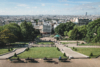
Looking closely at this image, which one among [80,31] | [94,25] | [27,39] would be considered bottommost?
[27,39]

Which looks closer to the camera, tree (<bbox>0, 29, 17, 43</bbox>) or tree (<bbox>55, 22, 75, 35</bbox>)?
tree (<bbox>0, 29, 17, 43</bbox>)

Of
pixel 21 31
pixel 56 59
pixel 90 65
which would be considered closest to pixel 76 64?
pixel 90 65

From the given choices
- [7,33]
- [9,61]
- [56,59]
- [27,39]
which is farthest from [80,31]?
[9,61]

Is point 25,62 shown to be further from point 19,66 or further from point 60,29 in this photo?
point 60,29

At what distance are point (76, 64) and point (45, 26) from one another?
70.7m

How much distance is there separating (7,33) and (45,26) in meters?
52.3

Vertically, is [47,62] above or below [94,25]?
below

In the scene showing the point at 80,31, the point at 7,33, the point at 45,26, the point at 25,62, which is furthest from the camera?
the point at 45,26

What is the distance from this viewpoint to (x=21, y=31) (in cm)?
5091

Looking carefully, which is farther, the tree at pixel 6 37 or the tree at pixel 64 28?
the tree at pixel 64 28

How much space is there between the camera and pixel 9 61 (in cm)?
1748

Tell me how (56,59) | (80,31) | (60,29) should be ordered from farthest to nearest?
(60,29) → (80,31) → (56,59)

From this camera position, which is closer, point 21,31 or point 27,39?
point 21,31

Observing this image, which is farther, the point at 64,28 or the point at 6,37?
the point at 64,28
